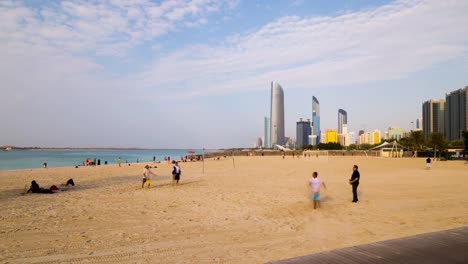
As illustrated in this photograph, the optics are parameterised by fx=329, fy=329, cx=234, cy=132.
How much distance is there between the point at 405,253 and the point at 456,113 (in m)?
147

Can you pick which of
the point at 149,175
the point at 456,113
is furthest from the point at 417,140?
the point at 149,175

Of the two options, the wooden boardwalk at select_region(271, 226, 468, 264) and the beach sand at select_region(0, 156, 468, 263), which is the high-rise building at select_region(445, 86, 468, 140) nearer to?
the beach sand at select_region(0, 156, 468, 263)

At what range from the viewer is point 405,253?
4750mm

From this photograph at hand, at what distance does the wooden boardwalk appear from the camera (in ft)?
14.6

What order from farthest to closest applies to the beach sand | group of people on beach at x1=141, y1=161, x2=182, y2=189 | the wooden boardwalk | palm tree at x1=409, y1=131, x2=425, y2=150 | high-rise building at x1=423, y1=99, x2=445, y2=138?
high-rise building at x1=423, y1=99, x2=445, y2=138, palm tree at x1=409, y1=131, x2=425, y2=150, group of people on beach at x1=141, y1=161, x2=182, y2=189, the beach sand, the wooden boardwalk

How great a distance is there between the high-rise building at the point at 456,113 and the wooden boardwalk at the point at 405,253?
132873 mm

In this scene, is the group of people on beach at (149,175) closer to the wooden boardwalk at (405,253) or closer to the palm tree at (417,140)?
the wooden boardwalk at (405,253)

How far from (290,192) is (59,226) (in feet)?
30.7

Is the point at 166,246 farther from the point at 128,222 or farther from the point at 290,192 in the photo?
the point at 290,192

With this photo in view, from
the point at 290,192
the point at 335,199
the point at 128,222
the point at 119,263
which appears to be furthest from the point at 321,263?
the point at 290,192

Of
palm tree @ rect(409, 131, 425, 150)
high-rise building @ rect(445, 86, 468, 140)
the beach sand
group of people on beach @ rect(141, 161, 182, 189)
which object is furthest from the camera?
high-rise building @ rect(445, 86, 468, 140)

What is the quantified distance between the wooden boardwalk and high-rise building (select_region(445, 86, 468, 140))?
133 meters

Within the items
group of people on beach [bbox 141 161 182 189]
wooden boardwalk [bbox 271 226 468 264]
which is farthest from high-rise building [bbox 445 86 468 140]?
wooden boardwalk [bbox 271 226 468 264]

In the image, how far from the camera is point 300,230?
7.83 metres
